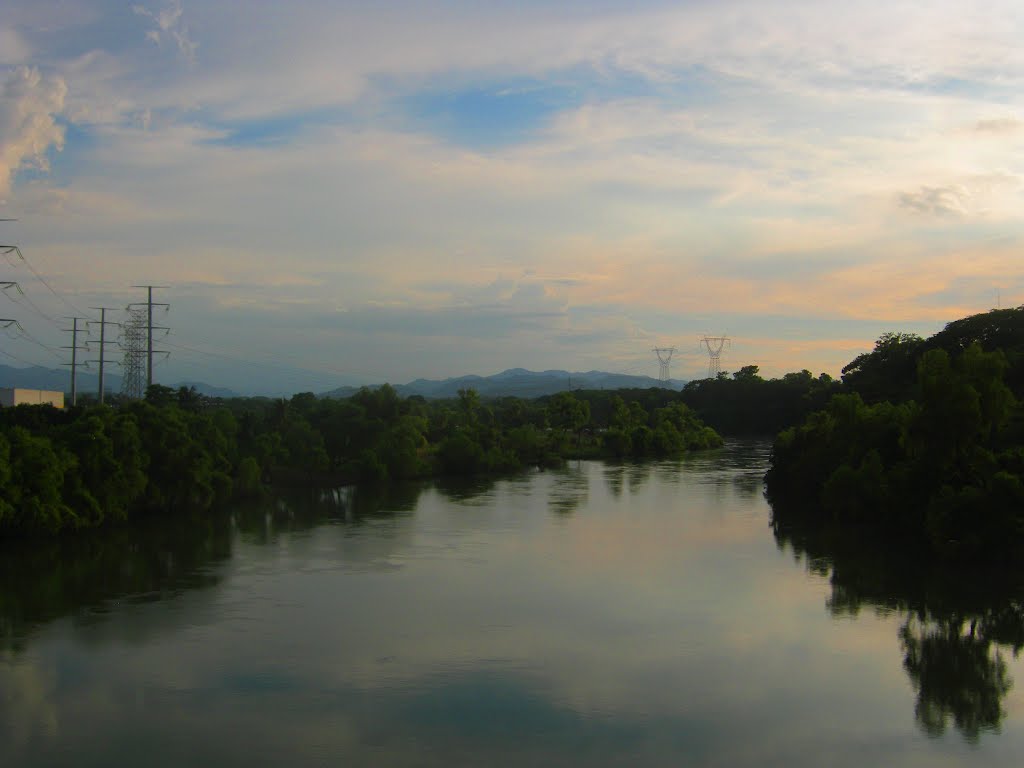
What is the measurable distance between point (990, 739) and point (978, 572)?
897 cm

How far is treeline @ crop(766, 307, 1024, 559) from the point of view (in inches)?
790

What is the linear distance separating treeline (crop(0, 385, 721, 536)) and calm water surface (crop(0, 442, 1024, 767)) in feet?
5.54

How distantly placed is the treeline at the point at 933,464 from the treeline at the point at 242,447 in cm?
1777

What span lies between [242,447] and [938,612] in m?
26.5

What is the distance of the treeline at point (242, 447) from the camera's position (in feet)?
76.9

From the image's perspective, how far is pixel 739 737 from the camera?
11.4 metres

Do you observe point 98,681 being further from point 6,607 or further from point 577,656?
point 577,656

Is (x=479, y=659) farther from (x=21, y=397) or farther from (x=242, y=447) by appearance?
(x=21, y=397)

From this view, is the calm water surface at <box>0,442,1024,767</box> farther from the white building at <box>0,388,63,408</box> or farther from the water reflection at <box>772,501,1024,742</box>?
the white building at <box>0,388,63,408</box>

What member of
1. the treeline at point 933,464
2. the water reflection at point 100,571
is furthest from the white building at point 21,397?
the treeline at point 933,464

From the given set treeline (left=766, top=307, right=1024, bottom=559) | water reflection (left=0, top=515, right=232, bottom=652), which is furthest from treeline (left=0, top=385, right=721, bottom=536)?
treeline (left=766, top=307, right=1024, bottom=559)

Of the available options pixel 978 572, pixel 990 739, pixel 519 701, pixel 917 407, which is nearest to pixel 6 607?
pixel 519 701

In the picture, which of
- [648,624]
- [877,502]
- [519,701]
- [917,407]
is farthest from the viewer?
[877,502]

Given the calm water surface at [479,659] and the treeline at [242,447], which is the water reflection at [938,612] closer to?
the calm water surface at [479,659]
